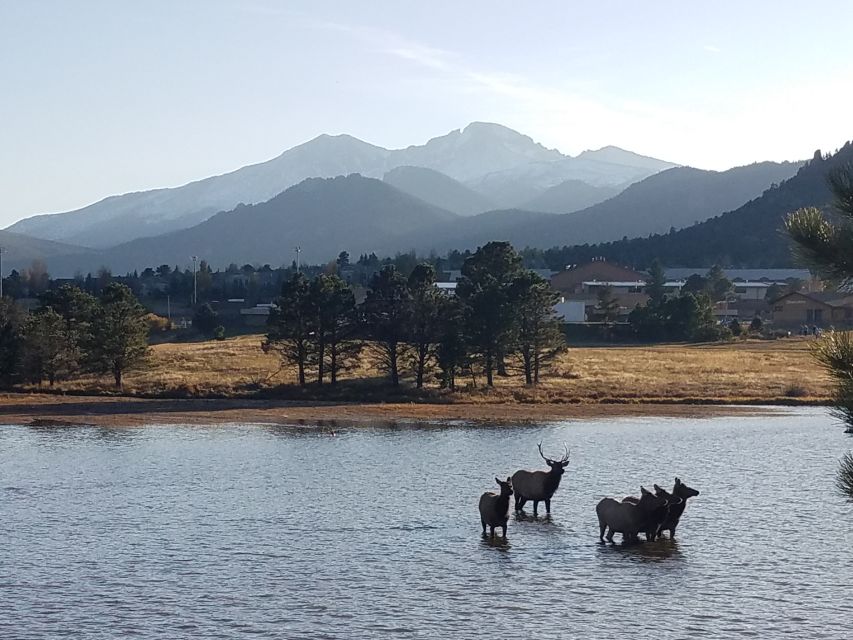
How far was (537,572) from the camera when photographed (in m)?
23.9

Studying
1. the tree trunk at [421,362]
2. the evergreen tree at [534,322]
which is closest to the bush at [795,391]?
the evergreen tree at [534,322]

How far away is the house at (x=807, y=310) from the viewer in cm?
13338

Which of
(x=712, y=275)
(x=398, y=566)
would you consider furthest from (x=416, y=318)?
(x=712, y=275)

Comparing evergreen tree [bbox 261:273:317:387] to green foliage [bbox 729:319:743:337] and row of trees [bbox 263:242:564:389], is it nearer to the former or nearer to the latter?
row of trees [bbox 263:242:564:389]

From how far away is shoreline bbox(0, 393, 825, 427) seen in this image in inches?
2296

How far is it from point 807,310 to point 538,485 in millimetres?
112095

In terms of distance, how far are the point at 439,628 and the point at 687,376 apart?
60.5 metres

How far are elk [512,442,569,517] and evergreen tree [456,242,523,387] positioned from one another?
3809 cm

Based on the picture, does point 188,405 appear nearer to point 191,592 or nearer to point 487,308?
point 487,308

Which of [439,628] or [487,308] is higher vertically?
[487,308]

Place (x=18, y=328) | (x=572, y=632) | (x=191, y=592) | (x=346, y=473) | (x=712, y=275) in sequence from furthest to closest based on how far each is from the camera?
1. (x=712, y=275)
2. (x=18, y=328)
3. (x=346, y=473)
4. (x=191, y=592)
5. (x=572, y=632)

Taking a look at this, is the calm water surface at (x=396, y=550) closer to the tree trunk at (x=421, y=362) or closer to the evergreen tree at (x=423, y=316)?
the evergreen tree at (x=423, y=316)

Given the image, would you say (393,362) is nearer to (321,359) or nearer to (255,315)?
(321,359)

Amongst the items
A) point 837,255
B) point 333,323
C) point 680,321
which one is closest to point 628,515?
point 837,255
